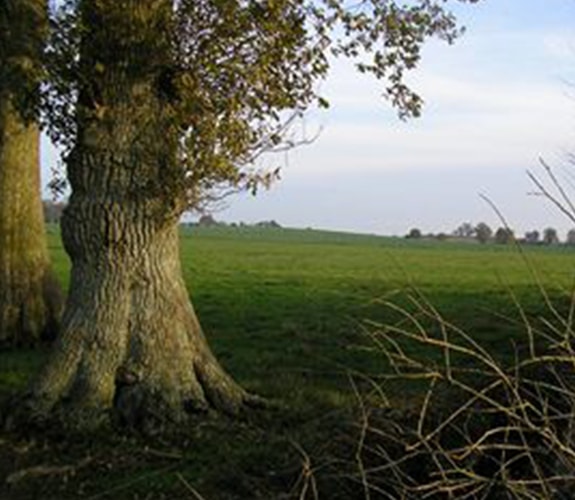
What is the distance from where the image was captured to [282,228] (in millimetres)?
183000

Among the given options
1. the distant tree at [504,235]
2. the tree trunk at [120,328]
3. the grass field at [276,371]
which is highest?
the distant tree at [504,235]

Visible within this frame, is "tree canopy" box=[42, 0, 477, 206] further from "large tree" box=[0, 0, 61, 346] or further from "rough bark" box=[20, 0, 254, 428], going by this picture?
"large tree" box=[0, 0, 61, 346]

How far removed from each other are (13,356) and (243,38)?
829 centimetres

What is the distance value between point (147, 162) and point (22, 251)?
755 centimetres

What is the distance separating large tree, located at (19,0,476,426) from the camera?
11.6 m

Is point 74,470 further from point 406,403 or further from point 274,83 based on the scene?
point 274,83

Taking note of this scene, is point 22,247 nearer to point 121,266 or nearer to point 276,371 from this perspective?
point 276,371

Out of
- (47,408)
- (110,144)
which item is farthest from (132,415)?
(110,144)

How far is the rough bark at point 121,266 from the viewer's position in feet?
39.7

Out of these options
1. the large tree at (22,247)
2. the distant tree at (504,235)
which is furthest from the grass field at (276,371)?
the large tree at (22,247)

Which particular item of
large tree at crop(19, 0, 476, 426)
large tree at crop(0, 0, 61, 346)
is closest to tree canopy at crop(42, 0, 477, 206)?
large tree at crop(19, 0, 476, 426)

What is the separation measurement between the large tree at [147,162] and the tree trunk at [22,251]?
6496mm

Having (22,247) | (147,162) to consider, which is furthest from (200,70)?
(22,247)

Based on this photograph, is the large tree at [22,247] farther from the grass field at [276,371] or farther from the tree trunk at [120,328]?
the tree trunk at [120,328]
